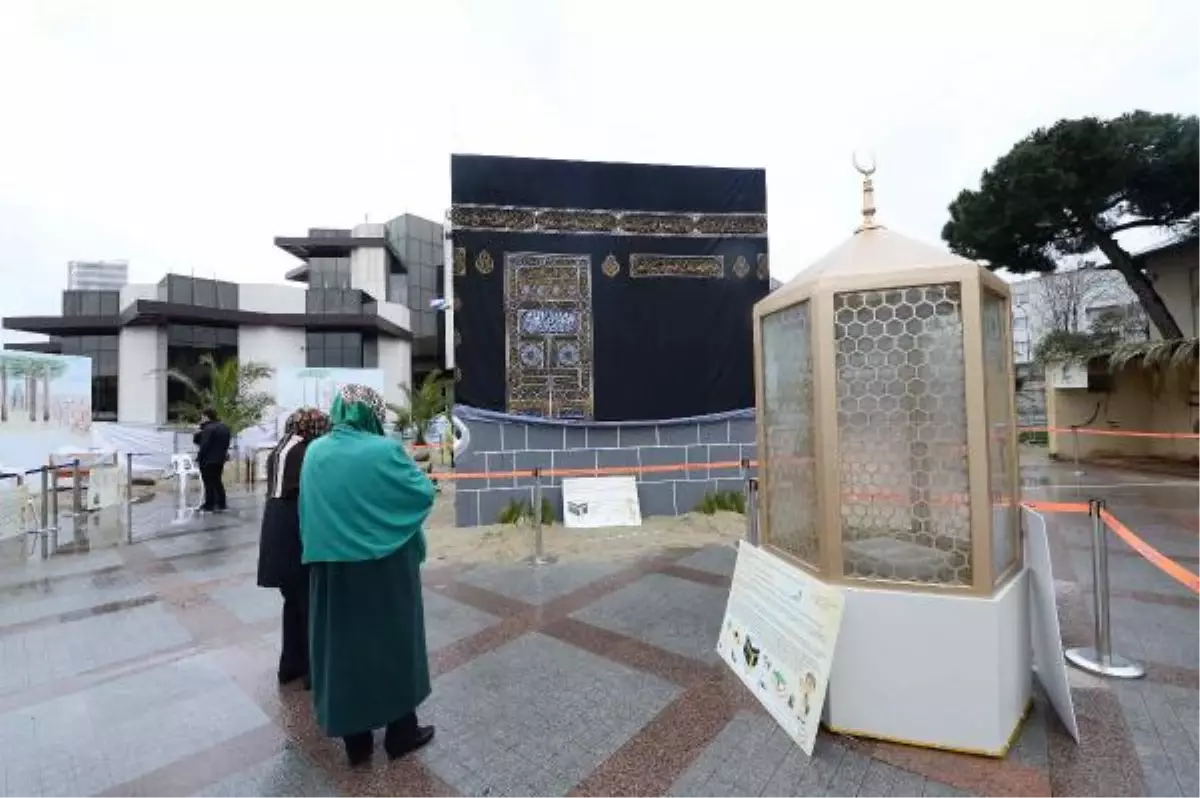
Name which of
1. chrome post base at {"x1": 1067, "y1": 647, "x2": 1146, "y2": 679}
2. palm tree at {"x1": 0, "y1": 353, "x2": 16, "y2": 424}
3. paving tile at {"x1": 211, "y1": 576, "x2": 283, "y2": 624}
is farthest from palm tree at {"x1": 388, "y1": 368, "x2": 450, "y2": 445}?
chrome post base at {"x1": 1067, "y1": 647, "x2": 1146, "y2": 679}

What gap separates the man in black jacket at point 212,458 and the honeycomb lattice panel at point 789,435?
865 centimetres

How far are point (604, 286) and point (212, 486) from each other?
7107 millimetres

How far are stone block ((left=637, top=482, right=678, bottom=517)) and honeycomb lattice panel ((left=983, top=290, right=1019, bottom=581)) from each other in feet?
16.2

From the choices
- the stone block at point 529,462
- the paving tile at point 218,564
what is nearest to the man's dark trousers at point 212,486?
the paving tile at point 218,564

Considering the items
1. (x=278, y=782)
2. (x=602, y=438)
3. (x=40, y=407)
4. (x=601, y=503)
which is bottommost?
(x=278, y=782)

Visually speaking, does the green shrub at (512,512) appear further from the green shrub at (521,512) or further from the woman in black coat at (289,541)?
the woman in black coat at (289,541)

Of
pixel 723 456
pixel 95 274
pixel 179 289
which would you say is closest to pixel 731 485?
pixel 723 456

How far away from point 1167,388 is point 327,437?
17560mm

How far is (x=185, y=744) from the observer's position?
2564mm

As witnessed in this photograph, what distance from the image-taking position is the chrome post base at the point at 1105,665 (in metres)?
2.99

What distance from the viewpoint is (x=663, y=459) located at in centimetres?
749

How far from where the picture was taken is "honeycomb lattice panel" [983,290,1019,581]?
8.05 ft

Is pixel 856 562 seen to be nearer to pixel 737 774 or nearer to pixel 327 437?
pixel 737 774

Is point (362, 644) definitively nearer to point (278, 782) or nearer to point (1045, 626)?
point (278, 782)
